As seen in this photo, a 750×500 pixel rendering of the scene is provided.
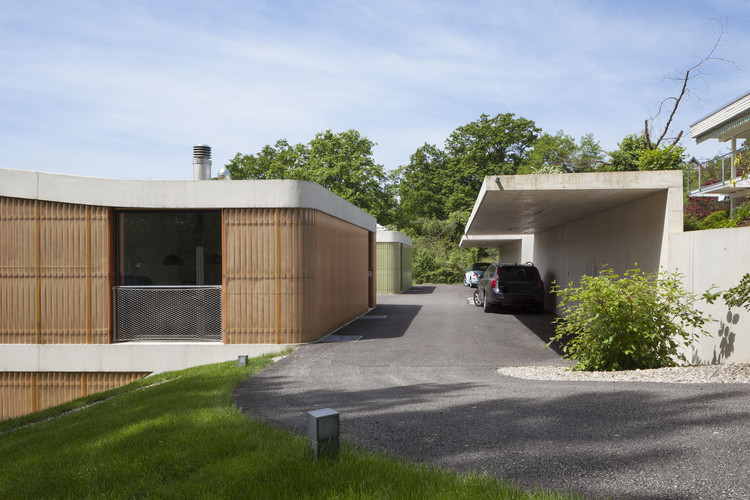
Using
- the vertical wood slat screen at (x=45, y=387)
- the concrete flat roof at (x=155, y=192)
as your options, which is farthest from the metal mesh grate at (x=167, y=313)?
the concrete flat roof at (x=155, y=192)

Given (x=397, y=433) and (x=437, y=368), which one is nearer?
(x=397, y=433)

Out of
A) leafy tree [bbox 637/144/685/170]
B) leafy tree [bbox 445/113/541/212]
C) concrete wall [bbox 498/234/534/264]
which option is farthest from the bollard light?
leafy tree [bbox 445/113/541/212]

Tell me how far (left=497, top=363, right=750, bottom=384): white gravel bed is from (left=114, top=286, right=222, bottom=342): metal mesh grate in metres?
6.11

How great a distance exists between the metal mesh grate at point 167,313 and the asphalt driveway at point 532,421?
2.64 m

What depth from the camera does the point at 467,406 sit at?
5781mm

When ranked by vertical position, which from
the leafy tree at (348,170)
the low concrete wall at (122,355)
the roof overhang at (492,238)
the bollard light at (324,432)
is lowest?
the low concrete wall at (122,355)

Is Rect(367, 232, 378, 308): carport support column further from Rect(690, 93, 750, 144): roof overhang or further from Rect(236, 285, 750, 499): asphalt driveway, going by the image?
Rect(690, 93, 750, 144): roof overhang

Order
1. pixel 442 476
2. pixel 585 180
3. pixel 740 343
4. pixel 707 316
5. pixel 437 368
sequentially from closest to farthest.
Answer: pixel 442 476 → pixel 740 343 → pixel 707 316 → pixel 437 368 → pixel 585 180

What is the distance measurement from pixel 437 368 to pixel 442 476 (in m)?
5.23

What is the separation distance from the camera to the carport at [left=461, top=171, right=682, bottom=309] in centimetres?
947

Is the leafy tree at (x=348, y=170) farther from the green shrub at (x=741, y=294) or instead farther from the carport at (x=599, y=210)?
the green shrub at (x=741, y=294)

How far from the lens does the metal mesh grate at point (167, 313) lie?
11.4 metres

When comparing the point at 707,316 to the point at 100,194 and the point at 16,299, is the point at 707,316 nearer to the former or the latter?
the point at 100,194

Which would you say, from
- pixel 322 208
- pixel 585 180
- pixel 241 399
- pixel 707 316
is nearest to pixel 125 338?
pixel 322 208
